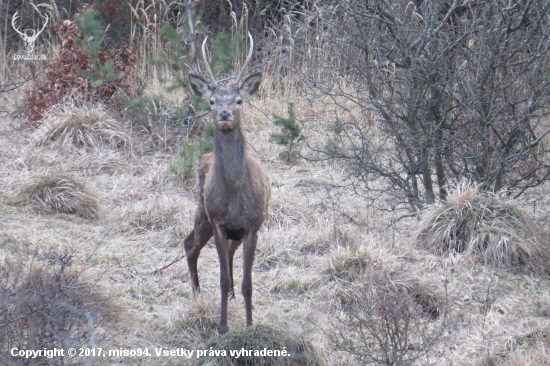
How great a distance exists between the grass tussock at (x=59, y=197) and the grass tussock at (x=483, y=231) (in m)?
3.62

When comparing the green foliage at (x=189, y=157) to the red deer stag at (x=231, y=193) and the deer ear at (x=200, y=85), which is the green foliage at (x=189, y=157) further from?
the red deer stag at (x=231, y=193)

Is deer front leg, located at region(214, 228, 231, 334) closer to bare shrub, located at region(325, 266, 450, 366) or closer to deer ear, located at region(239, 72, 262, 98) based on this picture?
bare shrub, located at region(325, 266, 450, 366)

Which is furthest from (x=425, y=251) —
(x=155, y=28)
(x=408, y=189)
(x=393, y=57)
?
(x=155, y=28)

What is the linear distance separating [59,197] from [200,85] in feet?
8.89

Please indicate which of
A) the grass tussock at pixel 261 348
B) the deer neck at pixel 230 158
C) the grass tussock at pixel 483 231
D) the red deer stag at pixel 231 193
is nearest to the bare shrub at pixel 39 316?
the grass tussock at pixel 261 348

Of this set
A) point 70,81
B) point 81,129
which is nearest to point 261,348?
point 81,129

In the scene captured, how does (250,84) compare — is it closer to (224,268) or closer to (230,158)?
(230,158)

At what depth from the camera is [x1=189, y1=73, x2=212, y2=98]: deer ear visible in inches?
260

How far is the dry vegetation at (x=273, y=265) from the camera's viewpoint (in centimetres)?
547

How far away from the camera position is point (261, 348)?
5.49m

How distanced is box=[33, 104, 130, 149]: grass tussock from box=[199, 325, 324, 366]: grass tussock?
543 cm

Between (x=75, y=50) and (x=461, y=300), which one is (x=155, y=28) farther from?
(x=461, y=300)

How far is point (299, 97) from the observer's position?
39.9 feet

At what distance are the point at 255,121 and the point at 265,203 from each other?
17.9 feet
